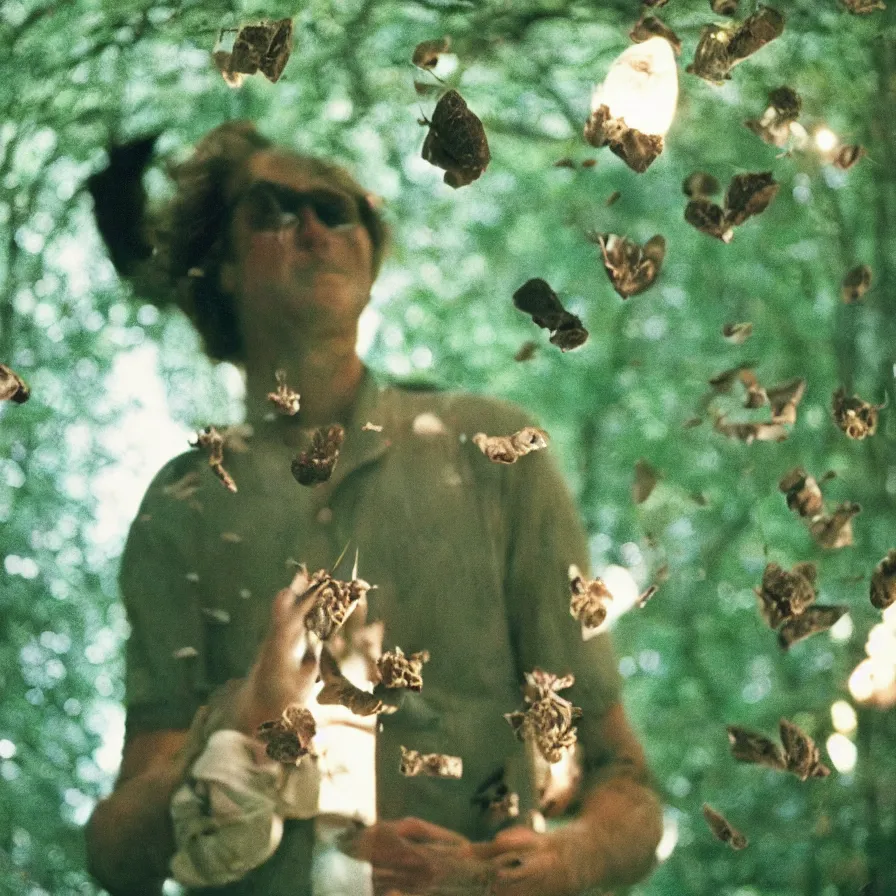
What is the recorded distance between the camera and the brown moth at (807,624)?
808mm

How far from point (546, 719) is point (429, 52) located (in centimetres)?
45

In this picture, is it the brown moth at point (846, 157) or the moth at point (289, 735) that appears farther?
the brown moth at point (846, 157)

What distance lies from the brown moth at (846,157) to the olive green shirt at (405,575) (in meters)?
0.30

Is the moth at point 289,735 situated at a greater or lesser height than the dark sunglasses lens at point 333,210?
lesser

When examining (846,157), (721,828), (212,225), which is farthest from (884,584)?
(212,225)

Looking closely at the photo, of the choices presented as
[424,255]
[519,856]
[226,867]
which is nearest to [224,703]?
[226,867]

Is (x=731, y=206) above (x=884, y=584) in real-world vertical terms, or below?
above

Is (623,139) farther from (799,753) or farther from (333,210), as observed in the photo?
(799,753)

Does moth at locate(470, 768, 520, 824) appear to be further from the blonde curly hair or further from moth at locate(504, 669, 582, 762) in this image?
the blonde curly hair

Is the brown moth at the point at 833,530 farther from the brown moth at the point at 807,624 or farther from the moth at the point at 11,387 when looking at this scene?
the moth at the point at 11,387

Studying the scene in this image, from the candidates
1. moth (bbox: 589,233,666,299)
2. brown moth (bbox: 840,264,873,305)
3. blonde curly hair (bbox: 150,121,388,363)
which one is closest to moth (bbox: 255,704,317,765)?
blonde curly hair (bbox: 150,121,388,363)

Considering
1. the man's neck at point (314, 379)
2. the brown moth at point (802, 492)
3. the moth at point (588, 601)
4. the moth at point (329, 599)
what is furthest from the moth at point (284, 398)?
the brown moth at point (802, 492)

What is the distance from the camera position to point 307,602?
77 centimetres

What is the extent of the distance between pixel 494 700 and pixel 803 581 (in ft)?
0.73
